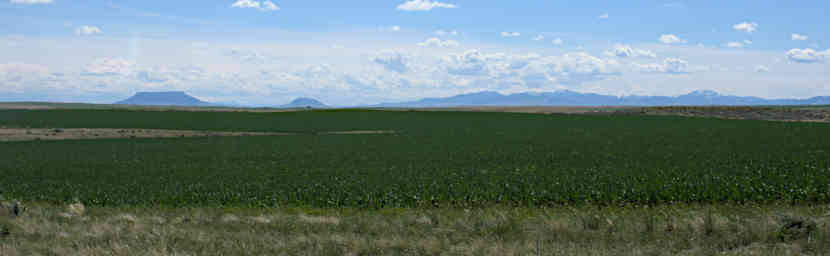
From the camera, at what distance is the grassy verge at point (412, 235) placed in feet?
32.1

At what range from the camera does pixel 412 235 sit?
1141 centimetres

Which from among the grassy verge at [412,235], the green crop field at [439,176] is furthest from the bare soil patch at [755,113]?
the grassy verge at [412,235]

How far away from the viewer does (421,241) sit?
10.3m

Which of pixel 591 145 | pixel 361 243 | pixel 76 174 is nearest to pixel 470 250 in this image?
pixel 361 243

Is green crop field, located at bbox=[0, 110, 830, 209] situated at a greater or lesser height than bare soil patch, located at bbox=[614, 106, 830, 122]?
lesser

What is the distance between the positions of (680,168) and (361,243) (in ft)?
60.1

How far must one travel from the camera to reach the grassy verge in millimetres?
9773

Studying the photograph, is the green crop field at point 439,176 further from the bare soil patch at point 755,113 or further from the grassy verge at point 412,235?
the bare soil patch at point 755,113

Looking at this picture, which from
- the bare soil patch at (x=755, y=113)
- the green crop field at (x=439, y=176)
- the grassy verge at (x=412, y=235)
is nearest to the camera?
the grassy verge at (x=412, y=235)

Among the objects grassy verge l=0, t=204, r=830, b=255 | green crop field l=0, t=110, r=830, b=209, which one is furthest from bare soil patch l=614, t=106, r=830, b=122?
grassy verge l=0, t=204, r=830, b=255

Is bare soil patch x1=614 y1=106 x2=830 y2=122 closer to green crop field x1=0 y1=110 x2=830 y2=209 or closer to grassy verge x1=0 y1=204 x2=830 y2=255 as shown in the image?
green crop field x1=0 y1=110 x2=830 y2=209

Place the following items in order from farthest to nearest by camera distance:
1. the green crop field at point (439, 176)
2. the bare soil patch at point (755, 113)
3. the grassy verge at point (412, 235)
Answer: the bare soil patch at point (755, 113) < the green crop field at point (439, 176) < the grassy verge at point (412, 235)

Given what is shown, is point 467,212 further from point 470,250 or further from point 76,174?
point 76,174

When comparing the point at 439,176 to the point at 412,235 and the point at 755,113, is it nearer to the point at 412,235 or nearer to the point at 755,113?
the point at 412,235
